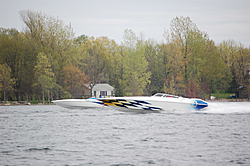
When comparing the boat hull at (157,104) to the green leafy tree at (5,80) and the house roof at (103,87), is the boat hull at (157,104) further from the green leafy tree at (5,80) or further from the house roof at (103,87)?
the house roof at (103,87)

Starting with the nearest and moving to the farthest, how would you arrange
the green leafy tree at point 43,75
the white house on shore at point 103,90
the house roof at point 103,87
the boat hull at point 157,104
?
1. the boat hull at point 157,104
2. the green leafy tree at point 43,75
3. the white house on shore at point 103,90
4. the house roof at point 103,87

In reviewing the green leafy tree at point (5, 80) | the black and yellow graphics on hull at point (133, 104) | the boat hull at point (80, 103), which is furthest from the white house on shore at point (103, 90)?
the black and yellow graphics on hull at point (133, 104)

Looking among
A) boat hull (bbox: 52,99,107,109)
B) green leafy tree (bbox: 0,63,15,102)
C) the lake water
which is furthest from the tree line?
the lake water

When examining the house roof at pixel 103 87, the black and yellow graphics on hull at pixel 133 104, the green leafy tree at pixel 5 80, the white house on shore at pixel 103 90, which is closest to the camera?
the black and yellow graphics on hull at pixel 133 104

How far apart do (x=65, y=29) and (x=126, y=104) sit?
1751 inches

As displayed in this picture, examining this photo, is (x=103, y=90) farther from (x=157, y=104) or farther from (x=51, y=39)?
(x=157, y=104)

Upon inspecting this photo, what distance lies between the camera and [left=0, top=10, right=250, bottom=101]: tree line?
6462cm

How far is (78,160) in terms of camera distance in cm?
1234

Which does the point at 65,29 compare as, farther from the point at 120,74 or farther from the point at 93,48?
the point at 120,74

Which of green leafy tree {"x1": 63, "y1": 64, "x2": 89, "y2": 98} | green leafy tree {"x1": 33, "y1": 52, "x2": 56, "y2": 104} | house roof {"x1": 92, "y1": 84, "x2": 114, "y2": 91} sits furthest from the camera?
house roof {"x1": 92, "y1": 84, "x2": 114, "y2": 91}

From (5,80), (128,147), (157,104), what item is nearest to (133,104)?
(157,104)

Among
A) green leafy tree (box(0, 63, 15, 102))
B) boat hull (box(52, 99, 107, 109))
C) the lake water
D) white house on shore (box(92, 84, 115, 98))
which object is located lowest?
the lake water

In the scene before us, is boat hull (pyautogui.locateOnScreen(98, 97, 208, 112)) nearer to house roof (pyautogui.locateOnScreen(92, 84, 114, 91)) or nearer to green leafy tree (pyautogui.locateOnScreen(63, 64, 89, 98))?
green leafy tree (pyautogui.locateOnScreen(63, 64, 89, 98))

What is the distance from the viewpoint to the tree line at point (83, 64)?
212ft
